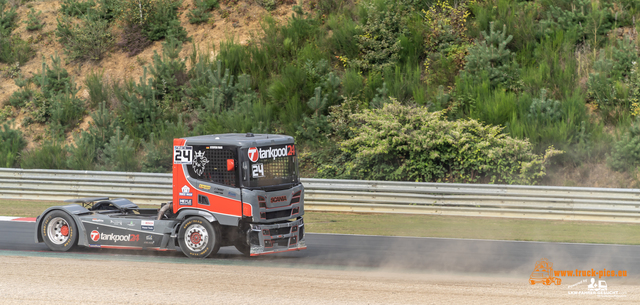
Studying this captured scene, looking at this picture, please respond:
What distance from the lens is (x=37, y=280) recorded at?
8648 mm

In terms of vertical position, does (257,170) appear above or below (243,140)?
below

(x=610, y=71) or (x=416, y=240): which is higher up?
(x=610, y=71)

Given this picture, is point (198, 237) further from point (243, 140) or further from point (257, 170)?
point (243, 140)

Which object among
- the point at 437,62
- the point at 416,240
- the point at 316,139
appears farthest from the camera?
the point at 437,62

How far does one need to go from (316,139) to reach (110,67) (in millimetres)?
11732

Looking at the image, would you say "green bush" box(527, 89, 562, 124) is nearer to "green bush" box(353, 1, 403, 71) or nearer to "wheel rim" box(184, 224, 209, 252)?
"green bush" box(353, 1, 403, 71)

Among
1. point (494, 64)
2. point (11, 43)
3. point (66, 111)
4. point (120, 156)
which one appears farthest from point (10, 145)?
point (494, 64)

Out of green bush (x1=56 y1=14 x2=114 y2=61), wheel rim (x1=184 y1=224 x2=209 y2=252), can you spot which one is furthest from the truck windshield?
green bush (x1=56 y1=14 x2=114 y2=61)

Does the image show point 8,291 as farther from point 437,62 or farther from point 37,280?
point 437,62

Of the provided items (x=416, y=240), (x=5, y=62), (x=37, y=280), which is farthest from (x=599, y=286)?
(x=5, y=62)

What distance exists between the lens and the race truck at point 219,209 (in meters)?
9.97

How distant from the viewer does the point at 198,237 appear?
1029 cm

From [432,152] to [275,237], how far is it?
29.9 feet

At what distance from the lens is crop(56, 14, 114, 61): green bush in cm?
2759
